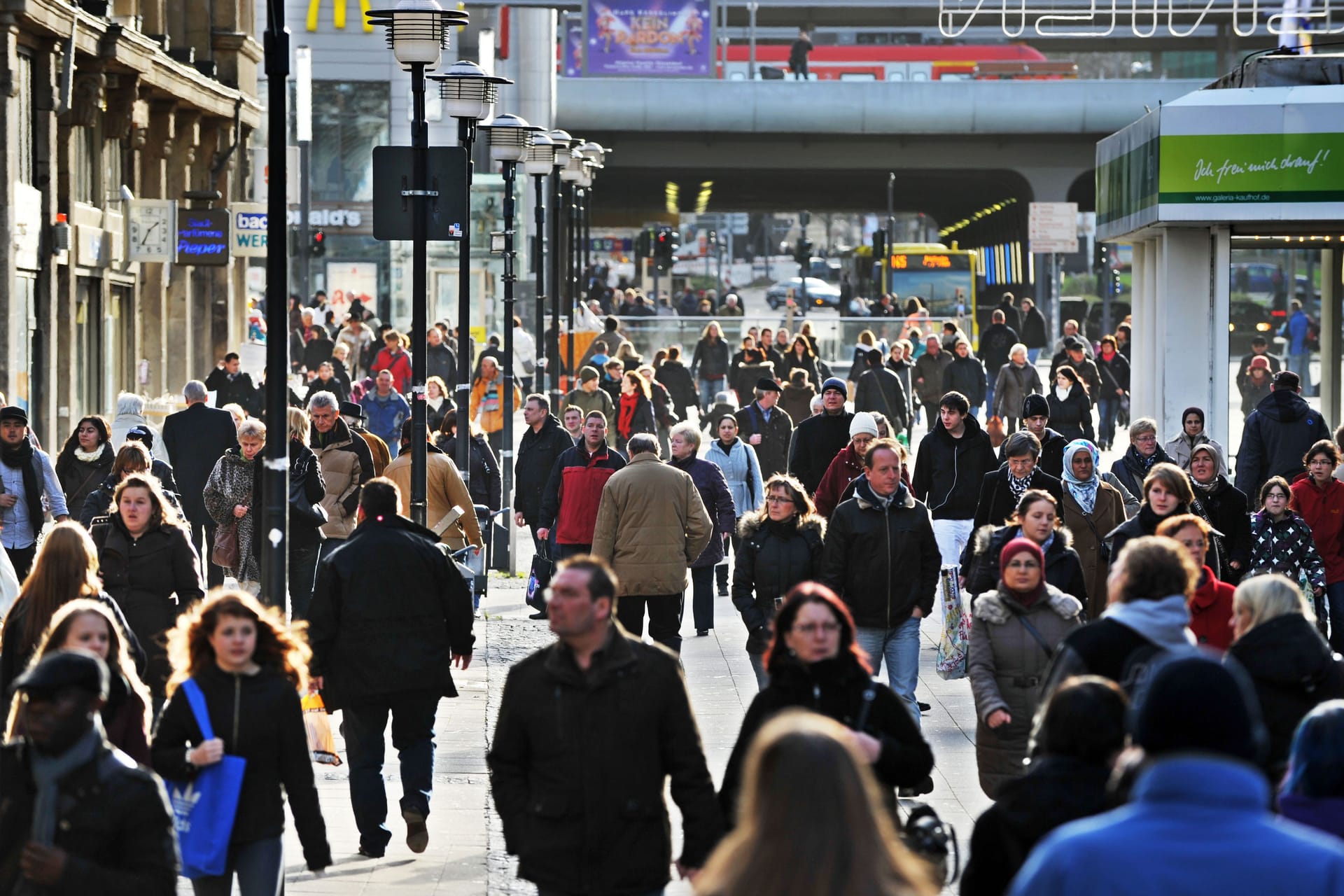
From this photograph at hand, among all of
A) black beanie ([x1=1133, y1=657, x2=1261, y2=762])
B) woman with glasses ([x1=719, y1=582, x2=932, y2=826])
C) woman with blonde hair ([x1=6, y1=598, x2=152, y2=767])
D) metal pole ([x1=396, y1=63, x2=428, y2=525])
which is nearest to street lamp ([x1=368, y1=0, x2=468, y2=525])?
metal pole ([x1=396, y1=63, x2=428, y2=525])

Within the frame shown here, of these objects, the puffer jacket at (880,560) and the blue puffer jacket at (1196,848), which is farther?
the puffer jacket at (880,560)

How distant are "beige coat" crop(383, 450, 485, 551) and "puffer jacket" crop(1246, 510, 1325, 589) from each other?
4.71 metres

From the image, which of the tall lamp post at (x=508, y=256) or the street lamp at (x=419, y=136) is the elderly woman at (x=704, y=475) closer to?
the street lamp at (x=419, y=136)

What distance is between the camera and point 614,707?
235 inches

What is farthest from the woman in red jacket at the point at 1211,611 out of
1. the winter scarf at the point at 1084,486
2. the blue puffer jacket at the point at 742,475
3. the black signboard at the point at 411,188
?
the blue puffer jacket at the point at 742,475

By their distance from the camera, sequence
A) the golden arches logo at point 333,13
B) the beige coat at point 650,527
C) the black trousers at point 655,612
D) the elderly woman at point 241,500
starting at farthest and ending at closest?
1. the golden arches logo at point 333,13
2. the elderly woman at point 241,500
3. the black trousers at point 655,612
4. the beige coat at point 650,527

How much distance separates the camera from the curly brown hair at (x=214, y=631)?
6.44 meters

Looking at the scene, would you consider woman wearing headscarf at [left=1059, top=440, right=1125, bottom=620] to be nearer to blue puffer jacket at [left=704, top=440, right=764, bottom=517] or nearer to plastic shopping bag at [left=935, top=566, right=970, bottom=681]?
plastic shopping bag at [left=935, top=566, right=970, bottom=681]

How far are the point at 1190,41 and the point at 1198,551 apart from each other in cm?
5972

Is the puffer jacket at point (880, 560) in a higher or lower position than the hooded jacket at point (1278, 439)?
lower

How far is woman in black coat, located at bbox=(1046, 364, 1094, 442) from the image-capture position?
19703 mm

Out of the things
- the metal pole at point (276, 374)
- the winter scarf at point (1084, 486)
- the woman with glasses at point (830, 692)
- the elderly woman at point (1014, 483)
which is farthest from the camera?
the elderly woman at point (1014, 483)

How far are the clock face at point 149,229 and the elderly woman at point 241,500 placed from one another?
1529 centimetres

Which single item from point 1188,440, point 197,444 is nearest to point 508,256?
point 197,444
